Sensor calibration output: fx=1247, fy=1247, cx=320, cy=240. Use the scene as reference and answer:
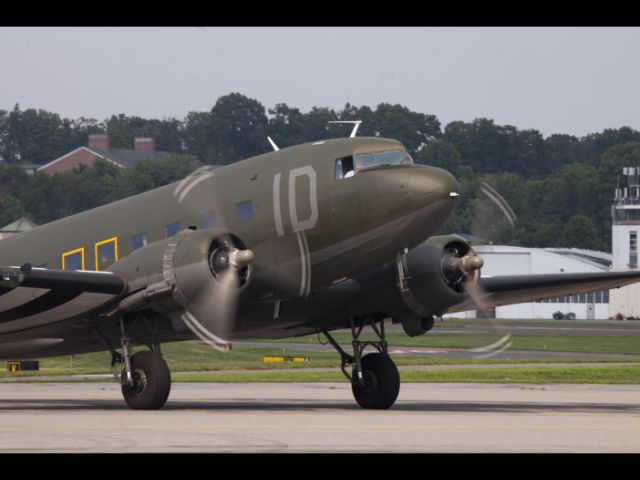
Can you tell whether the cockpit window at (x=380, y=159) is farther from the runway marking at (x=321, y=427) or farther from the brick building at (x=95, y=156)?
the brick building at (x=95, y=156)

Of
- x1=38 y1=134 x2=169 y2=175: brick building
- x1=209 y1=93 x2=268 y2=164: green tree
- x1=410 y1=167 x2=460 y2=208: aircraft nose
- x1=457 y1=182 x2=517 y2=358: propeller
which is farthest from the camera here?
x1=38 y1=134 x2=169 y2=175: brick building

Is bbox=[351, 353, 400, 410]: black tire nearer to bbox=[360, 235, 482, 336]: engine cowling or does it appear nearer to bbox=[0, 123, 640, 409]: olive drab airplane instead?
bbox=[0, 123, 640, 409]: olive drab airplane

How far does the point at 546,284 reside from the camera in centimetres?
2869

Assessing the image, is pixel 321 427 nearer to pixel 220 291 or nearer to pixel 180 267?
pixel 220 291

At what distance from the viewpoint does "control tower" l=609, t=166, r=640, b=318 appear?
128625 millimetres

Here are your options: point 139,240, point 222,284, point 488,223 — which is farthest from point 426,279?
point 139,240

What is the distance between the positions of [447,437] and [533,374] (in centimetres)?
2578

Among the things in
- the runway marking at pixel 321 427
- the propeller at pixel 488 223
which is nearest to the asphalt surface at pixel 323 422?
the runway marking at pixel 321 427

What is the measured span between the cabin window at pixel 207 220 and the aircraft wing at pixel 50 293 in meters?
2.12

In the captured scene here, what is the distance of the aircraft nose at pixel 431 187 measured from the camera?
23203 millimetres

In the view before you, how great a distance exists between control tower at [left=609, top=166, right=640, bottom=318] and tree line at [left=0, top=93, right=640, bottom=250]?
14576mm

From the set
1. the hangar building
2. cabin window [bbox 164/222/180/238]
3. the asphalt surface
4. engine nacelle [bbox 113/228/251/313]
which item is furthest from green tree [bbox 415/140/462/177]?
engine nacelle [bbox 113/228/251/313]

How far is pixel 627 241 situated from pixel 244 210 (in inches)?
4390
